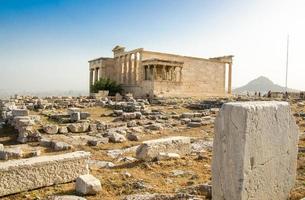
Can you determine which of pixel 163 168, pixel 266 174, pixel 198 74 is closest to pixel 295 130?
pixel 266 174

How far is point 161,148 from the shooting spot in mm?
8375

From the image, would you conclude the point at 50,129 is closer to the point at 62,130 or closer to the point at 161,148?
the point at 62,130

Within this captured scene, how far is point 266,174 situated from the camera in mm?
4598

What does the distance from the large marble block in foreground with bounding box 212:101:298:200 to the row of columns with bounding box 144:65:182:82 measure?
34.5 metres

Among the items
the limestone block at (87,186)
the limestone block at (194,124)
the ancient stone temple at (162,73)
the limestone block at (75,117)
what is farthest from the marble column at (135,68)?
the limestone block at (87,186)

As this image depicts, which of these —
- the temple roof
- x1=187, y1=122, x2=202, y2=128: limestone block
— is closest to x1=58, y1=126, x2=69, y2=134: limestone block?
x1=187, y1=122, x2=202, y2=128: limestone block

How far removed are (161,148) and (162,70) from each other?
34229 mm

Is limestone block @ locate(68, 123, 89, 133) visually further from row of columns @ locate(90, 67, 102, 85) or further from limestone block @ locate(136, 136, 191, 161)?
row of columns @ locate(90, 67, 102, 85)

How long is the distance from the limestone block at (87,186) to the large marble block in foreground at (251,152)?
7.00ft

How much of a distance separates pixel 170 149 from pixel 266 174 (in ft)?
13.7

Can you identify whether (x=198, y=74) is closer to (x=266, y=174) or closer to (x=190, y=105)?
(x=190, y=105)

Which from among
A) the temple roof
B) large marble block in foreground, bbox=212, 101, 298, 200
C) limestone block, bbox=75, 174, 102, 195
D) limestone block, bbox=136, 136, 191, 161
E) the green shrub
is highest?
the temple roof

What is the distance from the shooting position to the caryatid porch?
4019cm

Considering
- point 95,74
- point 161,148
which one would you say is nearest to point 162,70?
point 95,74
